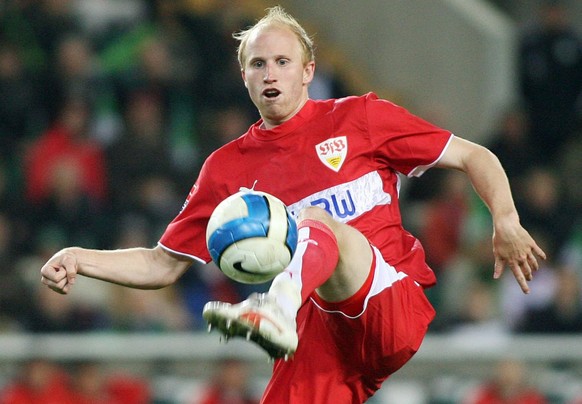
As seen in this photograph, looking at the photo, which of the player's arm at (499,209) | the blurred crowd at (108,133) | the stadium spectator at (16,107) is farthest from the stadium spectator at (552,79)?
the player's arm at (499,209)

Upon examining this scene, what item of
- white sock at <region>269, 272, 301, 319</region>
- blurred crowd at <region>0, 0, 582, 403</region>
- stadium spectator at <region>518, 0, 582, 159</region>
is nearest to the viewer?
white sock at <region>269, 272, 301, 319</region>

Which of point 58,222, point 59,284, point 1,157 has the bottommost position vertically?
point 59,284

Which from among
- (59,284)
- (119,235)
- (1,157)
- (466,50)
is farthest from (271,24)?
(466,50)

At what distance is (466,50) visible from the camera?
484 inches

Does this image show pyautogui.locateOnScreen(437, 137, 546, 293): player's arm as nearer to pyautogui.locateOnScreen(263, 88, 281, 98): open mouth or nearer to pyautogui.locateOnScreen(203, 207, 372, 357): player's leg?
pyautogui.locateOnScreen(203, 207, 372, 357): player's leg

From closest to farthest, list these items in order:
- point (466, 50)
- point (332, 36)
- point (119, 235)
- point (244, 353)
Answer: point (244, 353), point (119, 235), point (466, 50), point (332, 36)

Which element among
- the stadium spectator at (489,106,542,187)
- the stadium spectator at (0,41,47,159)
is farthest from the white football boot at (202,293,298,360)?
the stadium spectator at (489,106,542,187)

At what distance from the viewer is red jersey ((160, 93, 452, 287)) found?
18.0 feet

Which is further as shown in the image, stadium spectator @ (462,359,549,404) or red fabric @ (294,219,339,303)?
stadium spectator @ (462,359,549,404)

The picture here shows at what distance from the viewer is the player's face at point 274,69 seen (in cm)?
549

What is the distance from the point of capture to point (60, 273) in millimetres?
5297

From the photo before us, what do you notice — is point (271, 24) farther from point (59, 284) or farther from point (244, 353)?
point (244, 353)

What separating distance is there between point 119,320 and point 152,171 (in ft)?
4.69

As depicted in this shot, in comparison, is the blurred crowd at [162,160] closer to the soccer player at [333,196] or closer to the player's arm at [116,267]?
the player's arm at [116,267]
